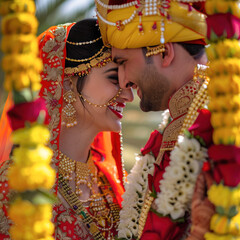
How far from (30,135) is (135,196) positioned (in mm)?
1070

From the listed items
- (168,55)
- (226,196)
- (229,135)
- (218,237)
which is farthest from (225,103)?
(168,55)

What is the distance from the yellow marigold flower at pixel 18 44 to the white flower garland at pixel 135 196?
3.71 ft

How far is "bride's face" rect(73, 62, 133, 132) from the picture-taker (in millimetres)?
2684

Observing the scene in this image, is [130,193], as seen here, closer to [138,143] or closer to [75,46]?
[75,46]

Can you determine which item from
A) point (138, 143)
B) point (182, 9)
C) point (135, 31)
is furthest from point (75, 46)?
point (138, 143)

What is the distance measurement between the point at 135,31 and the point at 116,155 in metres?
1.19

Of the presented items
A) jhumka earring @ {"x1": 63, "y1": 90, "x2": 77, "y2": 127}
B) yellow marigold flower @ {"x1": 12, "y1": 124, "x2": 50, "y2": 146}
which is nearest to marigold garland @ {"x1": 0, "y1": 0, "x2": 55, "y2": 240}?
yellow marigold flower @ {"x1": 12, "y1": 124, "x2": 50, "y2": 146}

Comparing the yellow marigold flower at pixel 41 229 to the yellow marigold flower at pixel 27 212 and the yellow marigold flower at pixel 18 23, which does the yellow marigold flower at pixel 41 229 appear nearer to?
the yellow marigold flower at pixel 27 212

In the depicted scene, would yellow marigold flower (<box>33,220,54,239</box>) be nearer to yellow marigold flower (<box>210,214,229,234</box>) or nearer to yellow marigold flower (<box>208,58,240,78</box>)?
yellow marigold flower (<box>210,214,229,234</box>)

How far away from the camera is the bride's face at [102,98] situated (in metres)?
2.68

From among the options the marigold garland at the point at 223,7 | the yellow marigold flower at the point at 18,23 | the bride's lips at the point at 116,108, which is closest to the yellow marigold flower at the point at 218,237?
the marigold garland at the point at 223,7

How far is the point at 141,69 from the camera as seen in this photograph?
2186 millimetres

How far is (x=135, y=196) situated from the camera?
7.37 feet

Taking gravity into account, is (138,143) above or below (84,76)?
below
